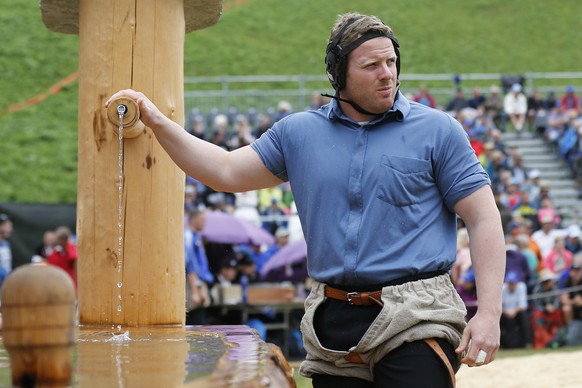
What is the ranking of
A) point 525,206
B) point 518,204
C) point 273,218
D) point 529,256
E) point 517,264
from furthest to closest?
1. point 518,204
2. point 525,206
3. point 273,218
4. point 529,256
5. point 517,264

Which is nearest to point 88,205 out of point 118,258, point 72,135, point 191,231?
point 118,258

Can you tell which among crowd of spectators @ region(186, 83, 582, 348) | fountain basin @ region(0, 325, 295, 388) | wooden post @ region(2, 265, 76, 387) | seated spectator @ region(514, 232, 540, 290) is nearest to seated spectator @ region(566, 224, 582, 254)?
crowd of spectators @ region(186, 83, 582, 348)

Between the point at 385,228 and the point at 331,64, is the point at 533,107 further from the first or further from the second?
the point at 385,228

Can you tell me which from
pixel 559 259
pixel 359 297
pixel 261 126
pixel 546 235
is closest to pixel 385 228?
pixel 359 297

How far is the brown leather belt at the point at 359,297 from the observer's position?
404cm

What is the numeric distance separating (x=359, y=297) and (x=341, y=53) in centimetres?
87

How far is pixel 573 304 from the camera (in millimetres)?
16188

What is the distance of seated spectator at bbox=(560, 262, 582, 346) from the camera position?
15.9 meters

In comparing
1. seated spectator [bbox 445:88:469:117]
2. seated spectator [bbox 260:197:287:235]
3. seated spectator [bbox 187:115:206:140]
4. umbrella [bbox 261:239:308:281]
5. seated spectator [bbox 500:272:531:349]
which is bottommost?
seated spectator [bbox 500:272:531:349]

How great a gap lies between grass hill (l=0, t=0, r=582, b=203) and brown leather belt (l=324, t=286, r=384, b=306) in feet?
80.5

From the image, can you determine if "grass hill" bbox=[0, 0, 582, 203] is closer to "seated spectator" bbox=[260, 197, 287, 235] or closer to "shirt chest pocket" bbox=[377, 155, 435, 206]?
"seated spectator" bbox=[260, 197, 287, 235]

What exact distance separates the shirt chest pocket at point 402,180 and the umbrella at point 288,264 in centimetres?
1074

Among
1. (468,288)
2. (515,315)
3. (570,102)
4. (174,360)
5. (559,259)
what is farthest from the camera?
(570,102)

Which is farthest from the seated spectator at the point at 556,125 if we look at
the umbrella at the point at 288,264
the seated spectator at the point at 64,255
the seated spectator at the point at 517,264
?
the seated spectator at the point at 64,255
